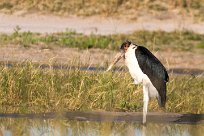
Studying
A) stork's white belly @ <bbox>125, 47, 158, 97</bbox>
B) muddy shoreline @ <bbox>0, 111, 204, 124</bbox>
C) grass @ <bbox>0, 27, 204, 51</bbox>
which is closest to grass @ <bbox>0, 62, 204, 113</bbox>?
muddy shoreline @ <bbox>0, 111, 204, 124</bbox>

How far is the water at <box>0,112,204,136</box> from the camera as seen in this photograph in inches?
442

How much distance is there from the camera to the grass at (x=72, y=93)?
12.6 meters

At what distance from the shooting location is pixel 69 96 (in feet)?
41.7

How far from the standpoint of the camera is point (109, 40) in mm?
21203

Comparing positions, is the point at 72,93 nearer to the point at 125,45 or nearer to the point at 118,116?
the point at 118,116

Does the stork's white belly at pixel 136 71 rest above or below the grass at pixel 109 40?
below

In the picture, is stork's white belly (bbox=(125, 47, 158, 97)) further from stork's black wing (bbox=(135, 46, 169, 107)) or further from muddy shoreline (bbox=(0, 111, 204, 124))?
muddy shoreline (bbox=(0, 111, 204, 124))

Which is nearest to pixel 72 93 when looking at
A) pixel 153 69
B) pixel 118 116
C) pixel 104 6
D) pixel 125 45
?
pixel 118 116

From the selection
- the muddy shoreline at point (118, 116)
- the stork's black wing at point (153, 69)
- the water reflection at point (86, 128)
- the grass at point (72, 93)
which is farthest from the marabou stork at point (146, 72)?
the grass at point (72, 93)

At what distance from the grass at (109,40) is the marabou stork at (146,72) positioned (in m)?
7.83

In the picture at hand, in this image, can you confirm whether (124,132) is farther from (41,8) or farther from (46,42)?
(41,8)

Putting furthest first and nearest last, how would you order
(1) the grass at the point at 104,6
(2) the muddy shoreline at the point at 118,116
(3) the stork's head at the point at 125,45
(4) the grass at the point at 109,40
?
(1) the grass at the point at 104,6 → (4) the grass at the point at 109,40 → (2) the muddy shoreline at the point at 118,116 → (3) the stork's head at the point at 125,45

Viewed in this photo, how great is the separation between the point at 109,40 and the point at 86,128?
952cm

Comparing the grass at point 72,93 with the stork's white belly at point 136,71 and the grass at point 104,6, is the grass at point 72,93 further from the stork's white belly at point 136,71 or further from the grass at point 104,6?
the grass at point 104,6
